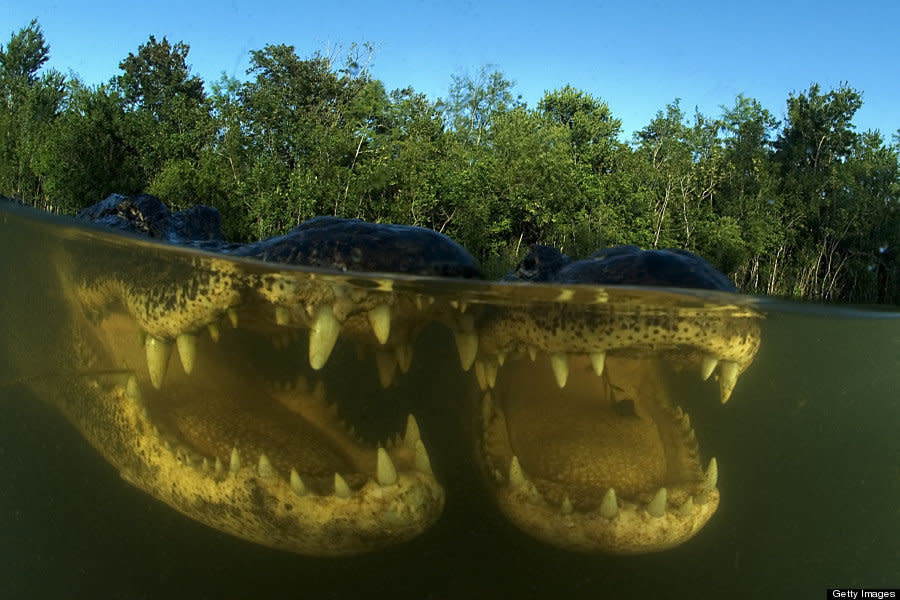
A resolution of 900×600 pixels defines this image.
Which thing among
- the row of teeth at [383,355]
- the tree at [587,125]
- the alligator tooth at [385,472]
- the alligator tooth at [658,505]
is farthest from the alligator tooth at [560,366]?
the tree at [587,125]

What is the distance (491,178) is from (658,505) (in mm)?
24186

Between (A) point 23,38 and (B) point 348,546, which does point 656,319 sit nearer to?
(B) point 348,546

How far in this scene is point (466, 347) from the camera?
2.85m

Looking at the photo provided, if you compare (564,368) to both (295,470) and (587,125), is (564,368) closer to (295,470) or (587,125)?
(295,470)

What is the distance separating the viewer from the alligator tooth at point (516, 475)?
2.18 m

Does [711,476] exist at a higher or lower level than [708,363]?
lower

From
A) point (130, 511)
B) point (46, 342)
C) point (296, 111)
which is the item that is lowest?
point (130, 511)

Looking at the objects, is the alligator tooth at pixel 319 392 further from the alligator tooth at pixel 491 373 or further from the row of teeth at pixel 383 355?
the alligator tooth at pixel 491 373

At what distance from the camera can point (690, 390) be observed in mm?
2877

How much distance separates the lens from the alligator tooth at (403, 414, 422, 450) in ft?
6.98

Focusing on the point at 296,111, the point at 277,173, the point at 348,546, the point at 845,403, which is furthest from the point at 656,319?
the point at 296,111

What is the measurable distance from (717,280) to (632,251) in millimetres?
417

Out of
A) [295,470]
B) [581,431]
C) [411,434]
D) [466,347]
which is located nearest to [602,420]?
[581,431]

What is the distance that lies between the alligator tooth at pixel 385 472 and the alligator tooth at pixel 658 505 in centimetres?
88
